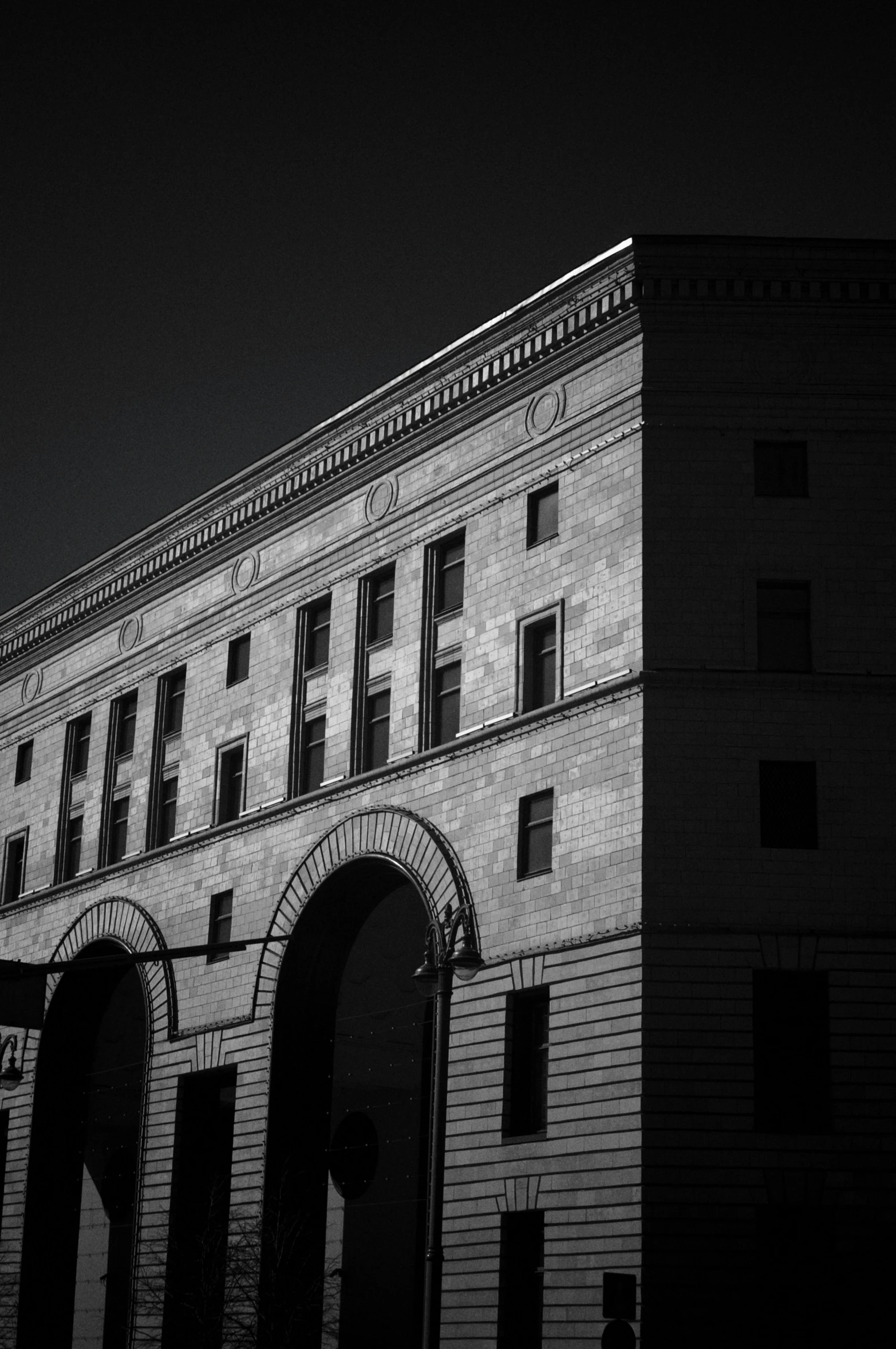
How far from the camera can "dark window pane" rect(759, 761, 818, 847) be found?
34.8 m

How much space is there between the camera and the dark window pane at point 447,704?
41.8 m

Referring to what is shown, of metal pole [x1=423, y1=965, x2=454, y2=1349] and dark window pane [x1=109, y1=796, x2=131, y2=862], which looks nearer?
metal pole [x1=423, y1=965, x2=454, y2=1349]

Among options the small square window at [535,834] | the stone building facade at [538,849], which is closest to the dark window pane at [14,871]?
the stone building facade at [538,849]

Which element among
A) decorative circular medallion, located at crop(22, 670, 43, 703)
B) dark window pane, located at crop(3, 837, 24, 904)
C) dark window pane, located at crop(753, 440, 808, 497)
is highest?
decorative circular medallion, located at crop(22, 670, 43, 703)

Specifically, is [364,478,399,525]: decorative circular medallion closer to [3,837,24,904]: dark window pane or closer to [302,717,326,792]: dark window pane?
[302,717,326,792]: dark window pane

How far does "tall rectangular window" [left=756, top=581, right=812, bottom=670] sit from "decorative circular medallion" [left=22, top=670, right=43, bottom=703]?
101 feet

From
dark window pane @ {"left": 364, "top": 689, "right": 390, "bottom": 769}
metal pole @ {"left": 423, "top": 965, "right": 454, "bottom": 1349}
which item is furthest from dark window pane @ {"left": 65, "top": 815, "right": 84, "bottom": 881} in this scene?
metal pole @ {"left": 423, "top": 965, "right": 454, "bottom": 1349}

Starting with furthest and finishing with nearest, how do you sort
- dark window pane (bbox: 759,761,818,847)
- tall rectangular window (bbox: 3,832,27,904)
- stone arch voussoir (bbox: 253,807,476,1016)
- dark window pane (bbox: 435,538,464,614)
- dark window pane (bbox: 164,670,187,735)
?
tall rectangular window (bbox: 3,832,27,904) → dark window pane (bbox: 164,670,187,735) → dark window pane (bbox: 435,538,464,614) → stone arch voussoir (bbox: 253,807,476,1016) → dark window pane (bbox: 759,761,818,847)

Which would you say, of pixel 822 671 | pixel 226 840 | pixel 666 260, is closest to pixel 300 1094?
pixel 226 840

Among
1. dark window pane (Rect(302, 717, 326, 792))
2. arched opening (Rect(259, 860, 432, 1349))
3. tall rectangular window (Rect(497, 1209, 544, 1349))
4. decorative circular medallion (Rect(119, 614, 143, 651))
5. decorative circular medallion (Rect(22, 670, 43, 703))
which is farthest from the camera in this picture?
decorative circular medallion (Rect(22, 670, 43, 703))

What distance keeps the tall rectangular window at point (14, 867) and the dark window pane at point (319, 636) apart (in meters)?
16.0

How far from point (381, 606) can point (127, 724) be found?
12.9m

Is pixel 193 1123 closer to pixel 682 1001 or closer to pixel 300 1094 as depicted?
pixel 300 1094

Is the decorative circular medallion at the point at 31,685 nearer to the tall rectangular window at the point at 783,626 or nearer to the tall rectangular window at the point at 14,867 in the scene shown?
the tall rectangular window at the point at 14,867
